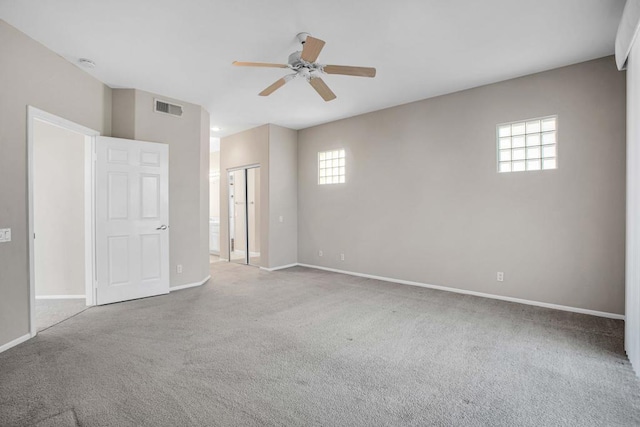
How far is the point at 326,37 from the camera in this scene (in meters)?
2.95

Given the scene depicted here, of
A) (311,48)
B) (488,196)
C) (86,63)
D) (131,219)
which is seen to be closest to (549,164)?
(488,196)

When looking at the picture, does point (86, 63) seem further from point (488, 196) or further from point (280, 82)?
point (488, 196)

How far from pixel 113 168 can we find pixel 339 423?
13.0ft

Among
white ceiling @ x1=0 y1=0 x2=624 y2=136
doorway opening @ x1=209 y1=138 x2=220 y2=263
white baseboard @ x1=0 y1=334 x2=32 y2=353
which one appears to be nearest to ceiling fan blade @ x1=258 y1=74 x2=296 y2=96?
white ceiling @ x1=0 y1=0 x2=624 y2=136

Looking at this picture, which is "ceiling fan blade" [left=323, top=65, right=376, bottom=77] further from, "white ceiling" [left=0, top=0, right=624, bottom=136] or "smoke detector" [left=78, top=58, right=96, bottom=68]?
"smoke detector" [left=78, top=58, right=96, bottom=68]

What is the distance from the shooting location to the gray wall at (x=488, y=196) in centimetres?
343

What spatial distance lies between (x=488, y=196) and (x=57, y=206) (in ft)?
18.7

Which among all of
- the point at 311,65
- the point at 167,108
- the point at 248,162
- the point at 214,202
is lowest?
the point at 214,202

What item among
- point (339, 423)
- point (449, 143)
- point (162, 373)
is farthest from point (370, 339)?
point (449, 143)

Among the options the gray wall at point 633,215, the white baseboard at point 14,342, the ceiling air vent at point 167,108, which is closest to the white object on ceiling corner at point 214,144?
the ceiling air vent at point 167,108

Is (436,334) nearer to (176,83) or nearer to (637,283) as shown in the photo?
(637,283)

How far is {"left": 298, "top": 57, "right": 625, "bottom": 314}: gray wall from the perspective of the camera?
3.43 metres

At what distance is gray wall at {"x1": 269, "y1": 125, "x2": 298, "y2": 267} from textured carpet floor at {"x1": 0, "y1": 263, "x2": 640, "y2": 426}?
239 centimetres

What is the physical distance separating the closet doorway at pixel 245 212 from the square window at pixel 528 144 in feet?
14.7
